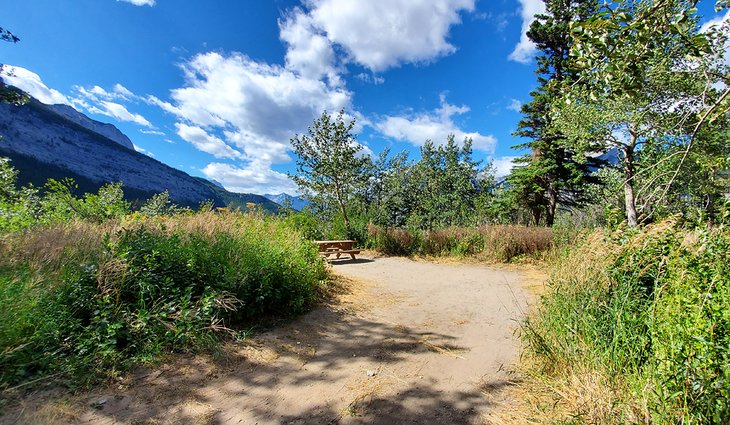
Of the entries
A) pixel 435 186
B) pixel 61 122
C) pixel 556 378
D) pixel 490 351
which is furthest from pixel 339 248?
pixel 61 122

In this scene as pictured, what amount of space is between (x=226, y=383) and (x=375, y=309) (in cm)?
254

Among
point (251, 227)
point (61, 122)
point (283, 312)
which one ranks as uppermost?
point (61, 122)

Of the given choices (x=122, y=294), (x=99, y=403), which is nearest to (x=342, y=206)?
(x=122, y=294)

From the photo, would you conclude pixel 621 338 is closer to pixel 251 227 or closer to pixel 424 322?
pixel 424 322

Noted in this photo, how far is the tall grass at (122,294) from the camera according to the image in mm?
2418

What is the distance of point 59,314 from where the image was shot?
2.69m

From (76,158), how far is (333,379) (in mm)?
143639

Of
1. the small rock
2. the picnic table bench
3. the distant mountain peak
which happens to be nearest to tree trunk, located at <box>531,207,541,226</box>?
the picnic table bench

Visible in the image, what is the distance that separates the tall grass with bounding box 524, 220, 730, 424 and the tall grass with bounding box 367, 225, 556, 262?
20.6 feet

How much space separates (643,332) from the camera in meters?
2.18

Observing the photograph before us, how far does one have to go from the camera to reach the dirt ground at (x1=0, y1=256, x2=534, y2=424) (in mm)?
2061

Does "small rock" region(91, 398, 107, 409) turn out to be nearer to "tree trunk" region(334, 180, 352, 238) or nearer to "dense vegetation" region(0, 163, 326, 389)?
"dense vegetation" region(0, 163, 326, 389)

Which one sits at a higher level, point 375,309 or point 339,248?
point 339,248

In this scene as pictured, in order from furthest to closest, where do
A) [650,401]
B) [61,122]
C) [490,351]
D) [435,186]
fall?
1. [61,122]
2. [435,186]
3. [490,351]
4. [650,401]
